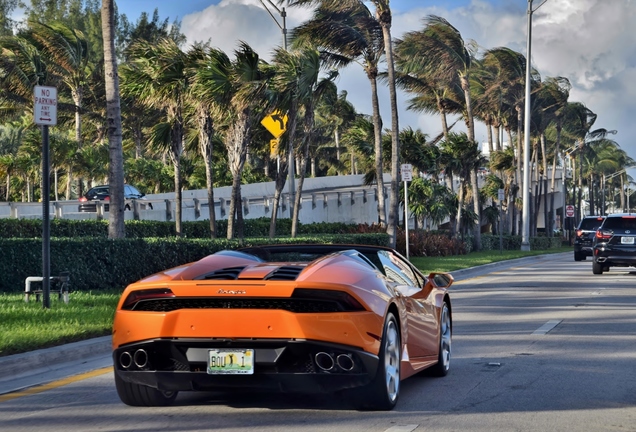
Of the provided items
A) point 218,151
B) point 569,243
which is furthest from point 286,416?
point 569,243

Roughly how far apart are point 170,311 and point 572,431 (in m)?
2.91

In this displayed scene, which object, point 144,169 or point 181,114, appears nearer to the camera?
point 181,114

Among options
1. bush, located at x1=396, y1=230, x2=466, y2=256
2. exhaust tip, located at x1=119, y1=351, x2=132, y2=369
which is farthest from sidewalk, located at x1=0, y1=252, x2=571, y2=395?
bush, located at x1=396, y1=230, x2=466, y2=256

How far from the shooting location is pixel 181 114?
28.5 m

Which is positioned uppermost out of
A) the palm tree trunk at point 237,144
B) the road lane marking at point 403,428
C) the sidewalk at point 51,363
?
the palm tree trunk at point 237,144

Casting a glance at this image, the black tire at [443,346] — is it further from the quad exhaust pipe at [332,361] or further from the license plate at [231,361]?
the license plate at [231,361]

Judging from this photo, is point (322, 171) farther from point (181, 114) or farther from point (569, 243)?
point (181, 114)

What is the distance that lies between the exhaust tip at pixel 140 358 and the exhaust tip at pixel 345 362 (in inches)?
54.0

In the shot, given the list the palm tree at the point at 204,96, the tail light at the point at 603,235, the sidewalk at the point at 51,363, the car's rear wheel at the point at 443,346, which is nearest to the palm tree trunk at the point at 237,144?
the palm tree at the point at 204,96

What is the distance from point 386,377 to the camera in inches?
289

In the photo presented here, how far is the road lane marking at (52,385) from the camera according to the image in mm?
8620

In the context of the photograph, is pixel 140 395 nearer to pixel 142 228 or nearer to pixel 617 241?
pixel 617 241

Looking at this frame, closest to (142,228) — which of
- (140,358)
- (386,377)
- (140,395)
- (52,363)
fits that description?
(52,363)

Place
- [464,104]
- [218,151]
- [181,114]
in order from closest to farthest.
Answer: [181,114]
[218,151]
[464,104]
